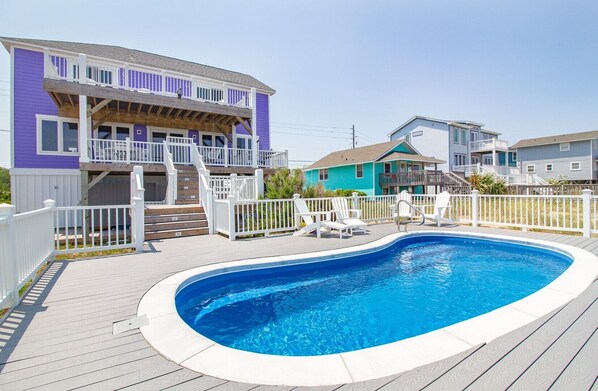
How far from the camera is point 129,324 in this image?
2.66 m

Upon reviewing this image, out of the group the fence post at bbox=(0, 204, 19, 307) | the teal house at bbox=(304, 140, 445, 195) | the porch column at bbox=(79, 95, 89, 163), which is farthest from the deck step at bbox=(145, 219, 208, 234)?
the teal house at bbox=(304, 140, 445, 195)

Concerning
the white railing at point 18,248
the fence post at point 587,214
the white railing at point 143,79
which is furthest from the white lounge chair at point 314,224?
the white railing at point 143,79

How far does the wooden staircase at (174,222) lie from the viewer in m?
7.65

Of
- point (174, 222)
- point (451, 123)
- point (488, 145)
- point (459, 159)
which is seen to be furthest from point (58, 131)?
point (488, 145)

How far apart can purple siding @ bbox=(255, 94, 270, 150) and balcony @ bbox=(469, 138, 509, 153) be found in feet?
73.8

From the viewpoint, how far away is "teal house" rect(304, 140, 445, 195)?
21359mm

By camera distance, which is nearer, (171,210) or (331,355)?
(331,355)

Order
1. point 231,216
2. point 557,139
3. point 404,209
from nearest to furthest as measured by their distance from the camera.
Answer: point 231,216 < point 404,209 < point 557,139

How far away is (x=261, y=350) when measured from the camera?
277 cm

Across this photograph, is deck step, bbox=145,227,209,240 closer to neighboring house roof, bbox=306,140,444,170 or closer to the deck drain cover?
the deck drain cover

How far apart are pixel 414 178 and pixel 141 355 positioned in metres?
21.8

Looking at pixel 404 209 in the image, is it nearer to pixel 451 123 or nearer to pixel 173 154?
pixel 173 154

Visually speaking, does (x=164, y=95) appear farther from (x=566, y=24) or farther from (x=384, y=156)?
(x=384, y=156)

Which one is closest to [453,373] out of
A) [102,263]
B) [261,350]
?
[261,350]
